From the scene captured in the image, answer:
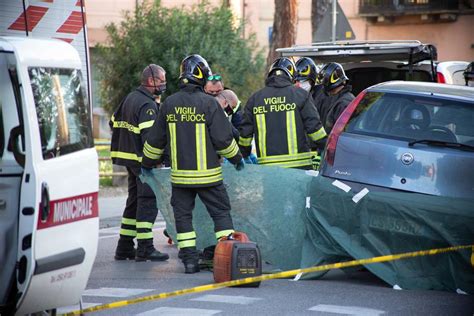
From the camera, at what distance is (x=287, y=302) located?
852cm

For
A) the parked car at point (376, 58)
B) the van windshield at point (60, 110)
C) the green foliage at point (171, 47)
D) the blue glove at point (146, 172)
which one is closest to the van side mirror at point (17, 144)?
the van windshield at point (60, 110)

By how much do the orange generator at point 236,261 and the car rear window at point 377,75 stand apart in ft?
14.8

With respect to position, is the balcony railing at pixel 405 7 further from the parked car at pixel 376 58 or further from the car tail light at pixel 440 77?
the car tail light at pixel 440 77

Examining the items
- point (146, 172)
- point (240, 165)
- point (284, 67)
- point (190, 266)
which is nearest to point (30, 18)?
point (146, 172)

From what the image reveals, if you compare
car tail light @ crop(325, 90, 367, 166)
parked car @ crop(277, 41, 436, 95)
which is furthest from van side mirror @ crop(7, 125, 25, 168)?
parked car @ crop(277, 41, 436, 95)

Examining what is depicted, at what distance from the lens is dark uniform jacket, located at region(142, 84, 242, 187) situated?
390 inches

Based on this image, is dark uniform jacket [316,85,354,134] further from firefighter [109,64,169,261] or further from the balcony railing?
the balcony railing

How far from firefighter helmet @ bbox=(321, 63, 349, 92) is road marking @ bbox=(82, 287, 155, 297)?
12.1ft

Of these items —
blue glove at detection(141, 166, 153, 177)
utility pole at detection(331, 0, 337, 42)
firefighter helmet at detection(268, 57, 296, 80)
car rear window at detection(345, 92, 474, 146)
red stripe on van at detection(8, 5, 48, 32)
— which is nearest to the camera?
car rear window at detection(345, 92, 474, 146)

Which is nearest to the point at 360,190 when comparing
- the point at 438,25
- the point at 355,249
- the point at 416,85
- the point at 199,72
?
the point at 355,249

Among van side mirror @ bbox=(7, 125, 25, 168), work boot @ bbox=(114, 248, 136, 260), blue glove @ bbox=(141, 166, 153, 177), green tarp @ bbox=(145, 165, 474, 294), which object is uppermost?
van side mirror @ bbox=(7, 125, 25, 168)

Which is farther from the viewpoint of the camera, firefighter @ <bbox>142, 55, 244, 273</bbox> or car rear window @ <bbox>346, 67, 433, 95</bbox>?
car rear window @ <bbox>346, 67, 433, 95</bbox>

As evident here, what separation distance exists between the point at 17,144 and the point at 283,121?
4.41 meters

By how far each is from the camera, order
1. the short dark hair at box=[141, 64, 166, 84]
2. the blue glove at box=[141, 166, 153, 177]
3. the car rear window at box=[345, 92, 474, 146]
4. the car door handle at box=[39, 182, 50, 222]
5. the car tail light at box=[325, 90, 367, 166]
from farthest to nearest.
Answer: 1. the short dark hair at box=[141, 64, 166, 84]
2. the blue glove at box=[141, 166, 153, 177]
3. the car tail light at box=[325, 90, 367, 166]
4. the car rear window at box=[345, 92, 474, 146]
5. the car door handle at box=[39, 182, 50, 222]
